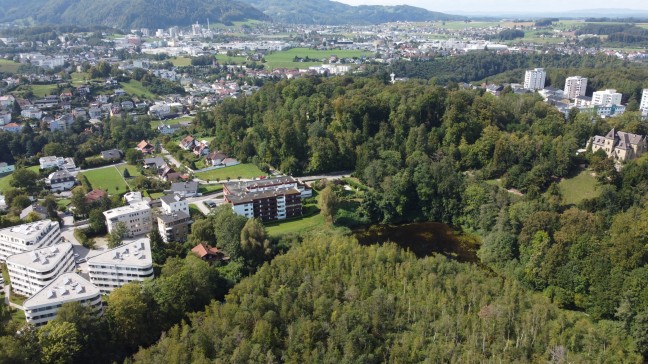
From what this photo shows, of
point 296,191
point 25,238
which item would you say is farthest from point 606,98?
point 25,238

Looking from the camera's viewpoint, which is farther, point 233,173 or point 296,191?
point 233,173

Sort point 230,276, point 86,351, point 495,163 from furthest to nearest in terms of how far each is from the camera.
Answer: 1. point 495,163
2. point 230,276
3. point 86,351

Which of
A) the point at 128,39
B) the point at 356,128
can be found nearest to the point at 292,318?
the point at 356,128

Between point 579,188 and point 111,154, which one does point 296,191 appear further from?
point 111,154

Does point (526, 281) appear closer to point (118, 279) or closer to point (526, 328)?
point (526, 328)

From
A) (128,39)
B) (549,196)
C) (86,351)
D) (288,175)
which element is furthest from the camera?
(128,39)

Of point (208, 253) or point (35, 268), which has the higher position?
point (35, 268)
